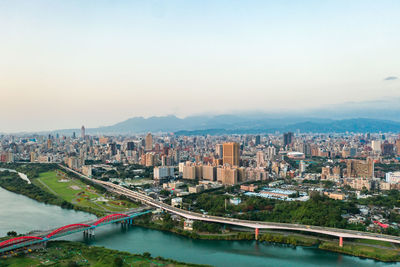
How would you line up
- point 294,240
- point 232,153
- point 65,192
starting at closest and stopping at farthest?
point 294,240, point 65,192, point 232,153

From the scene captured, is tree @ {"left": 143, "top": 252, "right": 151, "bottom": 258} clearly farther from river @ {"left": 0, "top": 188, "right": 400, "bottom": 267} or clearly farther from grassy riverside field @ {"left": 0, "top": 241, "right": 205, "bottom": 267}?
river @ {"left": 0, "top": 188, "right": 400, "bottom": 267}

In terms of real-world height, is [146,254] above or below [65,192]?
above

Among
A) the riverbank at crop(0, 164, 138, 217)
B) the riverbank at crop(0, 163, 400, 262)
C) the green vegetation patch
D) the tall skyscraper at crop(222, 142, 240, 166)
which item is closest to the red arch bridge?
the riverbank at crop(0, 163, 400, 262)

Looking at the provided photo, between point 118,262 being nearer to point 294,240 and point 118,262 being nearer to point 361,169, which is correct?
point 294,240

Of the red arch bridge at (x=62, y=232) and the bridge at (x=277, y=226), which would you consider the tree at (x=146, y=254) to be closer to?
the red arch bridge at (x=62, y=232)

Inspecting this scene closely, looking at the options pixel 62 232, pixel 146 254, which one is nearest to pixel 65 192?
pixel 62 232

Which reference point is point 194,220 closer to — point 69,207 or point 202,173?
point 69,207

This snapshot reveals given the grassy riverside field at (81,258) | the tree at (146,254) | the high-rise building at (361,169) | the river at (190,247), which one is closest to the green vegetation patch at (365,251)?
the river at (190,247)
